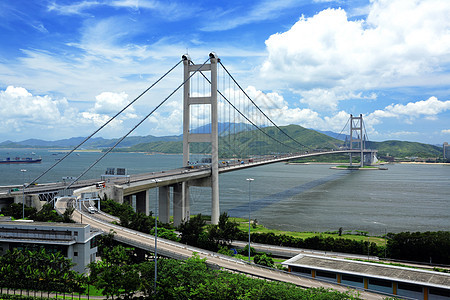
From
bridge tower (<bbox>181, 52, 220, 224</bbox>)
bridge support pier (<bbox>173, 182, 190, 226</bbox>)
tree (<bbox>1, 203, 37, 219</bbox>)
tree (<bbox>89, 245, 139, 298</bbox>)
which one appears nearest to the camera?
tree (<bbox>89, 245, 139, 298</bbox>)

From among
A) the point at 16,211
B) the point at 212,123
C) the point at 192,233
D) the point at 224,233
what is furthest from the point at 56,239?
the point at 212,123

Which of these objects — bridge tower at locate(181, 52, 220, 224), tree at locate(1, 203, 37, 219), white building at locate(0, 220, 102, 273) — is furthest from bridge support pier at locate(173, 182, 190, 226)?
white building at locate(0, 220, 102, 273)

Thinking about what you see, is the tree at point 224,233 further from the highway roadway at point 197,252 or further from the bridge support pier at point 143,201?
the bridge support pier at point 143,201

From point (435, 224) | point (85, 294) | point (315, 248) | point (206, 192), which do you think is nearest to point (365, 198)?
point (435, 224)

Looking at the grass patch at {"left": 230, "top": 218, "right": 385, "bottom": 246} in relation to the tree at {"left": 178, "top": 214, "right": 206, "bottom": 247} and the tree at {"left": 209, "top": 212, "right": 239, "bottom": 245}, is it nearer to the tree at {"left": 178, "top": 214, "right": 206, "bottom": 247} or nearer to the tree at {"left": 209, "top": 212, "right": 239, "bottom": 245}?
the tree at {"left": 209, "top": 212, "right": 239, "bottom": 245}

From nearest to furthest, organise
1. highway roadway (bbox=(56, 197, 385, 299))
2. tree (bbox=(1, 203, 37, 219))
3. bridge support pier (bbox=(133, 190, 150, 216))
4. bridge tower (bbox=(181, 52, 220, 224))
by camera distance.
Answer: highway roadway (bbox=(56, 197, 385, 299))
tree (bbox=(1, 203, 37, 219))
bridge support pier (bbox=(133, 190, 150, 216))
bridge tower (bbox=(181, 52, 220, 224))

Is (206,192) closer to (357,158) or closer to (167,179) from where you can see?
(167,179)
